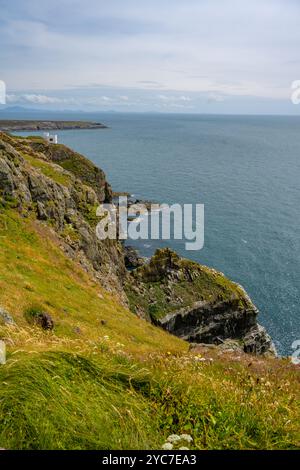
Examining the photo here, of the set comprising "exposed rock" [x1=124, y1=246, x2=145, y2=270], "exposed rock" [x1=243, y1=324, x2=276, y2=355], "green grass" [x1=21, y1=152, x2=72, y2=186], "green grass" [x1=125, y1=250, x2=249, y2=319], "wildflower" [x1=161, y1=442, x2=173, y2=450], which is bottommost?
"exposed rock" [x1=243, y1=324, x2=276, y2=355]

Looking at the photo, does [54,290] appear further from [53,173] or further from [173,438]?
[53,173]

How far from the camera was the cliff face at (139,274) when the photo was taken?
42594mm

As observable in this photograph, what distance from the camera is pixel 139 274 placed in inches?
2373

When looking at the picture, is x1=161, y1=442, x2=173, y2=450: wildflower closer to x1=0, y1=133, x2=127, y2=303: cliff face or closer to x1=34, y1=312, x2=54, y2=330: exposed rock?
x1=34, y1=312, x2=54, y2=330: exposed rock

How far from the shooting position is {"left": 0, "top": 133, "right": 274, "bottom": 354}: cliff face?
140 feet

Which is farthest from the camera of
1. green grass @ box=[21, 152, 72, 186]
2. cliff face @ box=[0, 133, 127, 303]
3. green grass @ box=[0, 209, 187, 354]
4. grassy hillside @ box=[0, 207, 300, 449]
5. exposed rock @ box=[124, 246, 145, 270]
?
exposed rock @ box=[124, 246, 145, 270]

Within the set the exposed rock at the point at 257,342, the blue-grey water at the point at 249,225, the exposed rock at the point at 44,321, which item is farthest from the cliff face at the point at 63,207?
the blue-grey water at the point at 249,225

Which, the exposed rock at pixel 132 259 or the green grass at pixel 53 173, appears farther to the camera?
the exposed rock at pixel 132 259

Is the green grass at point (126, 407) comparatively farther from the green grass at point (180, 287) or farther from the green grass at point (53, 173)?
the green grass at point (53, 173)

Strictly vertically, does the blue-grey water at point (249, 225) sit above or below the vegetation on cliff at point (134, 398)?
below

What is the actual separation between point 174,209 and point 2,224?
311ft

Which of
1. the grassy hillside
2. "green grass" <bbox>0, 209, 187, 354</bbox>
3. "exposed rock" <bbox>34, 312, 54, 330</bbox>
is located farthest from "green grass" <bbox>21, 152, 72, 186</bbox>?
the grassy hillside

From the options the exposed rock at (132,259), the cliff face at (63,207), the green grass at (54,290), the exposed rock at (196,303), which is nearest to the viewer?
the green grass at (54,290)

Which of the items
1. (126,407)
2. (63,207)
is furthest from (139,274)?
(126,407)
